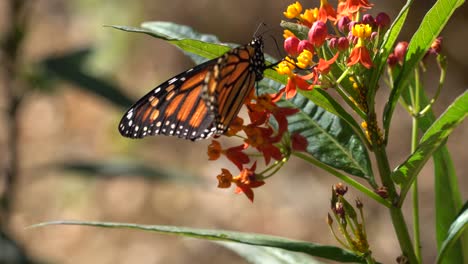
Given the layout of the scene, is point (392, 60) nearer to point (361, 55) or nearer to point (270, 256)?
point (361, 55)

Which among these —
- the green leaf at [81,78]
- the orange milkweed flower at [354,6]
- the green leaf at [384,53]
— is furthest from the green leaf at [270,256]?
the green leaf at [81,78]

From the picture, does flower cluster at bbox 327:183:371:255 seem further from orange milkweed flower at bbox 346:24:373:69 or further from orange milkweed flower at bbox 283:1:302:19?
orange milkweed flower at bbox 283:1:302:19

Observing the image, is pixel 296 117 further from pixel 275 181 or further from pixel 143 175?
pixel 275 181

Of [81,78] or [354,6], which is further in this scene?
[81,78]

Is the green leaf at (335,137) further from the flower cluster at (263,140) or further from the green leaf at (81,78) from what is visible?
the green leaf at (81,78)

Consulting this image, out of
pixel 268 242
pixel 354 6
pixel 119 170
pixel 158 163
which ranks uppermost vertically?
pixel 354 6

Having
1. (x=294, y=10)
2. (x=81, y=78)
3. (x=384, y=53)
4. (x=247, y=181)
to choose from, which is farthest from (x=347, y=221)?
(x=81, y=78)
